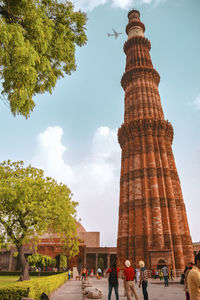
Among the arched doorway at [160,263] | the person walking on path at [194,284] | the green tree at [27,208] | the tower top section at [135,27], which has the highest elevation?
the tower top section at [135,27]

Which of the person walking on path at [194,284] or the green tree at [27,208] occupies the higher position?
the green tree at [27,208]

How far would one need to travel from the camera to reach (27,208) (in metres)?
20.2

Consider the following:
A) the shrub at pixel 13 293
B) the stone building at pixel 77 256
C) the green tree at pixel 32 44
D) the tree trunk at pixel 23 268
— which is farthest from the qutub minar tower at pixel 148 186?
the green tree at pixel 32 44

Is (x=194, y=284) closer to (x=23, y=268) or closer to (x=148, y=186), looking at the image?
(x=23, y=268)

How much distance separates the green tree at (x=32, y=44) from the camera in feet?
22.6

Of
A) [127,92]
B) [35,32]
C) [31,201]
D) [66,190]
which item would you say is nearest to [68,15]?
[35,32]

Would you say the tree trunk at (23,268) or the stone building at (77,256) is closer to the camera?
the tree trunk at (23,268)

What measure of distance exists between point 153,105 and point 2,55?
35700 millimetres

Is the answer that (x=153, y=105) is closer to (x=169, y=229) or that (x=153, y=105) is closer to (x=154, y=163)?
(x=154, y=163)

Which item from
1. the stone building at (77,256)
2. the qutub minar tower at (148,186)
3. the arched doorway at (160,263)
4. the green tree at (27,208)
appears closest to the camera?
the green tree at (27,208)

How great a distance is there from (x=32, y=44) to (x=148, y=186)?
90.2 feet

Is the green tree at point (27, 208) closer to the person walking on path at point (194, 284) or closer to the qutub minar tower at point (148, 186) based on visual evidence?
the qutub minar tower at point (148, 186)

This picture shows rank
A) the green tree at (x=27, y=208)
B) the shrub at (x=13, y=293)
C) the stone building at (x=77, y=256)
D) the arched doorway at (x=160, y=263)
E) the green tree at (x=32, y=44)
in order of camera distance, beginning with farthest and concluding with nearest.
Result: the stone building at (x=77, y=256) → the arched doorway at (x=160, y=263) → the green tree at (x=27, y=208) → the shrub at (x=13, y=293) → the green tree at (x=32, y=44)

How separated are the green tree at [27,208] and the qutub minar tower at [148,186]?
1194 centimetres
